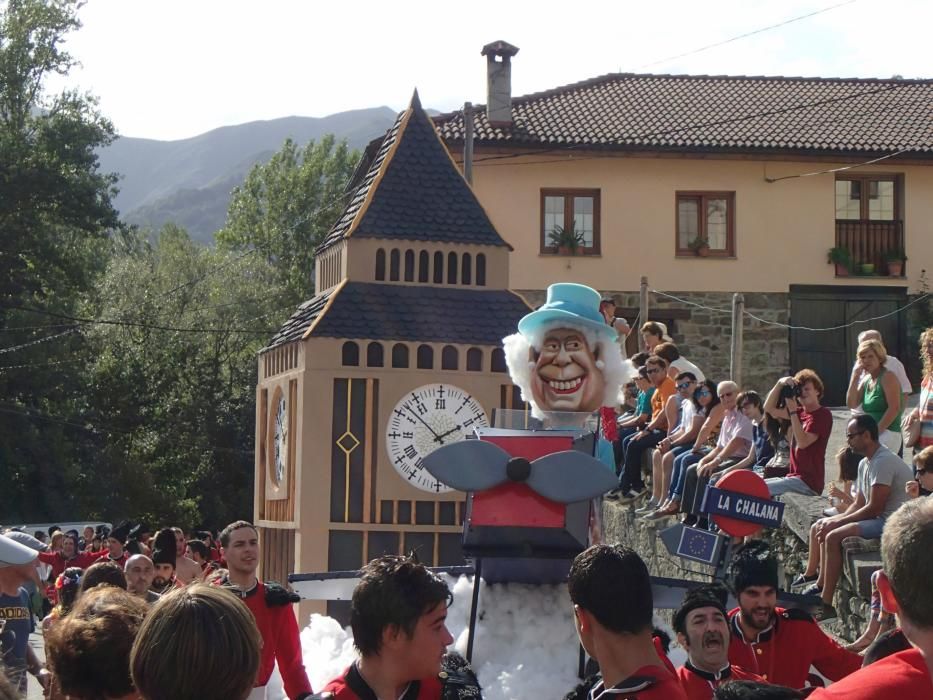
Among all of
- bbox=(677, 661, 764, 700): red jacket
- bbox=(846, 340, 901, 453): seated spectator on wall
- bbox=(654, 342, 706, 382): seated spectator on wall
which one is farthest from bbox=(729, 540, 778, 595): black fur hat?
bbox=(654, 342, 706, 382): seated spectator on wall

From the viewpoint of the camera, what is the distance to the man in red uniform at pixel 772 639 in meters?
5.59

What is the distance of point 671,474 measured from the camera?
12.2 meters

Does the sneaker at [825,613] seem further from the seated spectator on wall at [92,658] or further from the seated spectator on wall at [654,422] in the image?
the seated spectator on wall at [92,658]

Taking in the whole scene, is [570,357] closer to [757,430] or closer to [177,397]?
[757,430]

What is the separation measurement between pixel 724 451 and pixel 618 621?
7.30 metres

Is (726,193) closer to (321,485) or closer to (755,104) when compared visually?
(755,104)

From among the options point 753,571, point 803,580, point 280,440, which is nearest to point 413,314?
point 280,440

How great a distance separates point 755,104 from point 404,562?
2516 centimetres

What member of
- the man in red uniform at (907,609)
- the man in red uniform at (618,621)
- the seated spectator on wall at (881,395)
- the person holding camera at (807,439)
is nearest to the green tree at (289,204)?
the seated spectator on wall at (881,395)

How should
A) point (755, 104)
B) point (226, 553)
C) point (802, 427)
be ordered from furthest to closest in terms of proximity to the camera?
point (755, 104)
point (802, 427)
point (226, 553)

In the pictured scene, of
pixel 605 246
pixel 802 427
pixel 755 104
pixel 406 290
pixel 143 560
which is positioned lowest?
pixel 143 560

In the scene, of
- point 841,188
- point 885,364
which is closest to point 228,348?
point 841,188

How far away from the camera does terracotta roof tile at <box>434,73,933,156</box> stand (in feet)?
84.8

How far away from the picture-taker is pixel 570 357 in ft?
27.5
